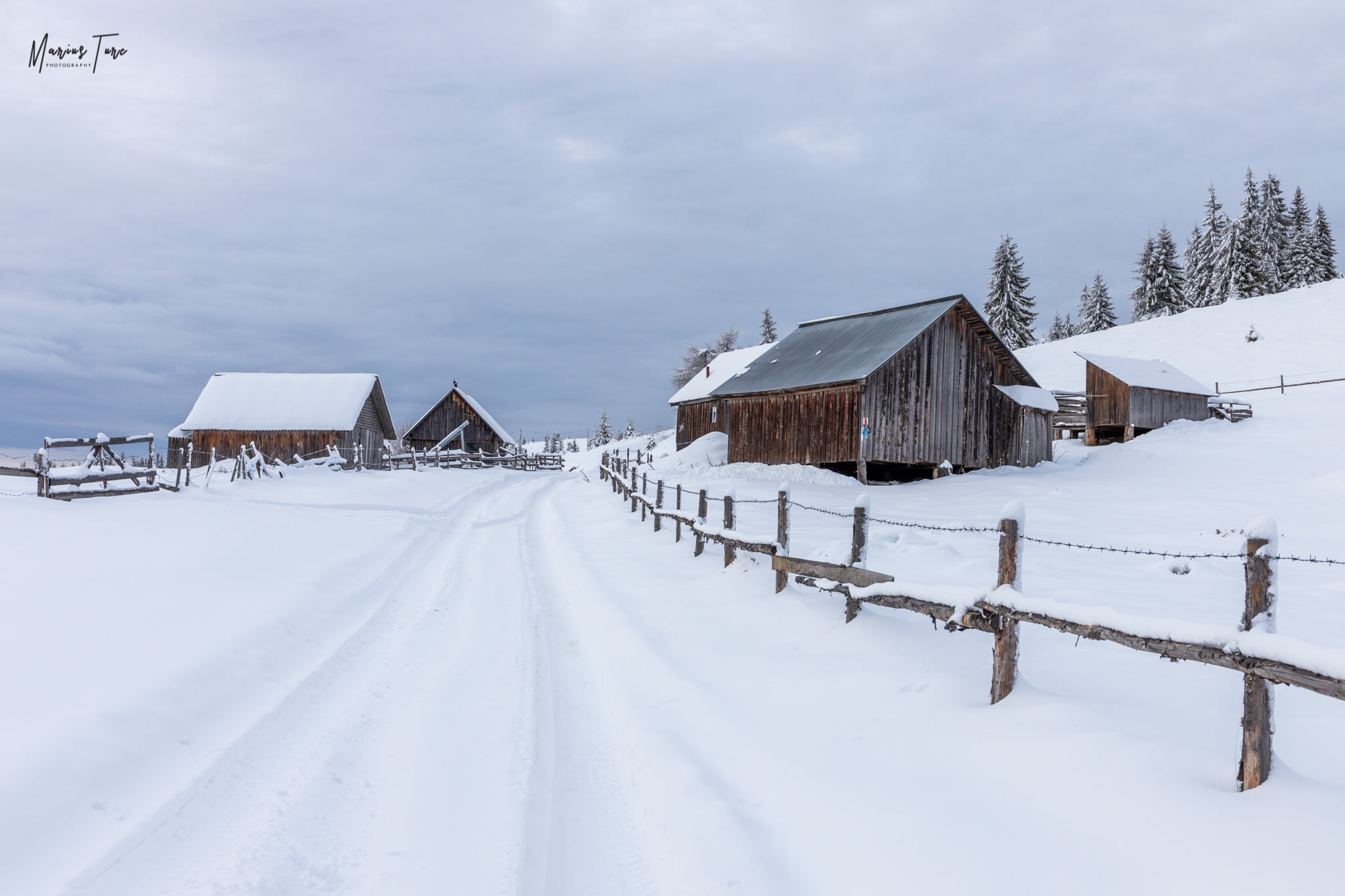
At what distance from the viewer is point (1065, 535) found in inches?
584

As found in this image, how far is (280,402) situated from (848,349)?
113 ft

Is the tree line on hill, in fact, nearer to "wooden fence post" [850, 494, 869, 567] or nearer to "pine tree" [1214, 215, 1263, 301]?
"pine tree" [1214, 215, 1263, 301]

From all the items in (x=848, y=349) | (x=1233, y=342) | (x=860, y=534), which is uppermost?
(x=1233, y=342)

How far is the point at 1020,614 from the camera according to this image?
470cm

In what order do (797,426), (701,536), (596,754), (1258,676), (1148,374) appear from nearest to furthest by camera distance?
(1258,676), (596,754), (701,536), (797,426), (1148,374)

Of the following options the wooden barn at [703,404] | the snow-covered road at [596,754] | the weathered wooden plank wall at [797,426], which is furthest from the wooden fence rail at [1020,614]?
the wooden barn at [703,404]

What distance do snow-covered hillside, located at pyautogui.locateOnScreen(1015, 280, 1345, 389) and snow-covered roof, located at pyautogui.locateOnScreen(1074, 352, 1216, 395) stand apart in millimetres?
6888

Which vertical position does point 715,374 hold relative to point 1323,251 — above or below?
below

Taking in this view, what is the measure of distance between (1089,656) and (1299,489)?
72.6 ft

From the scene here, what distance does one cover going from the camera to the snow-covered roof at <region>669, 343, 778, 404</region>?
43062mm

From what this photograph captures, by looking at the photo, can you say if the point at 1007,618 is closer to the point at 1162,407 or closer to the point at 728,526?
the point at 728,526

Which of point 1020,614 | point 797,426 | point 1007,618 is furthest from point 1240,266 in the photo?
point 1020,614

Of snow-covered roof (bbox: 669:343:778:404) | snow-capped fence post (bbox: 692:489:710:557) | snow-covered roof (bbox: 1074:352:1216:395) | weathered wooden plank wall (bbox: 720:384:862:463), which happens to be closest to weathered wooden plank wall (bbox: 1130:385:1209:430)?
snow-covered roof (bbox: 1074:352:1216:395)

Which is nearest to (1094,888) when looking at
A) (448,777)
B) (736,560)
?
(448,777)
